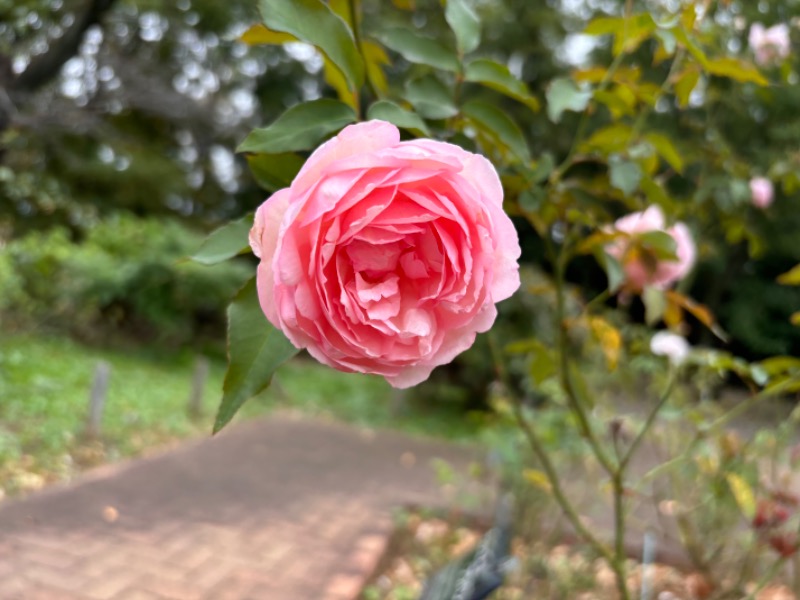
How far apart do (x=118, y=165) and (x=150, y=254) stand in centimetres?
370

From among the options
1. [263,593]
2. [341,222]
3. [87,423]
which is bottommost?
[87,423]

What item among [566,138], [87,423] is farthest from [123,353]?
[566,138]

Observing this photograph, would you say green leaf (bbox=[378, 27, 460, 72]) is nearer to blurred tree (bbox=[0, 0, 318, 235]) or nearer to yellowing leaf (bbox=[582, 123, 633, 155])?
yellowing leaf (bbox=[582, 123, 633, 155])

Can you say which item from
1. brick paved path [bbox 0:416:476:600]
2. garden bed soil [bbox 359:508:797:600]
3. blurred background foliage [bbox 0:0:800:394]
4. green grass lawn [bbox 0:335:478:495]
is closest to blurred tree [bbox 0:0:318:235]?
blurred background foliage [bbox 0:0:800:394]

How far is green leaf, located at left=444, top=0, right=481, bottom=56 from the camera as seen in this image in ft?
2.69

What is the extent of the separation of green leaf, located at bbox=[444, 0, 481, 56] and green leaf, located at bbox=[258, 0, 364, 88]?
7.3 inches

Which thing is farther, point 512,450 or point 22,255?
point 22,255

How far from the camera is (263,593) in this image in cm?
276

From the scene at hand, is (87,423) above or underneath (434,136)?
underneath

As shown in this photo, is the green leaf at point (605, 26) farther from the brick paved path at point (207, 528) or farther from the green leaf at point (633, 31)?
the brick paved path at point (207, 528)

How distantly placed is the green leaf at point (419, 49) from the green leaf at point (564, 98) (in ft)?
0.51

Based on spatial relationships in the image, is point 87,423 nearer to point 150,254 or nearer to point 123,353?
point 123,353

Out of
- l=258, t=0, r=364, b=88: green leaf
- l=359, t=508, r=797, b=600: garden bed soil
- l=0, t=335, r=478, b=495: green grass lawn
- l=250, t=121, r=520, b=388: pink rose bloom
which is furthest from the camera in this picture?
l=0, t=335, r=478, b=495: green grass lawn

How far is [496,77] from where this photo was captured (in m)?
0.83
